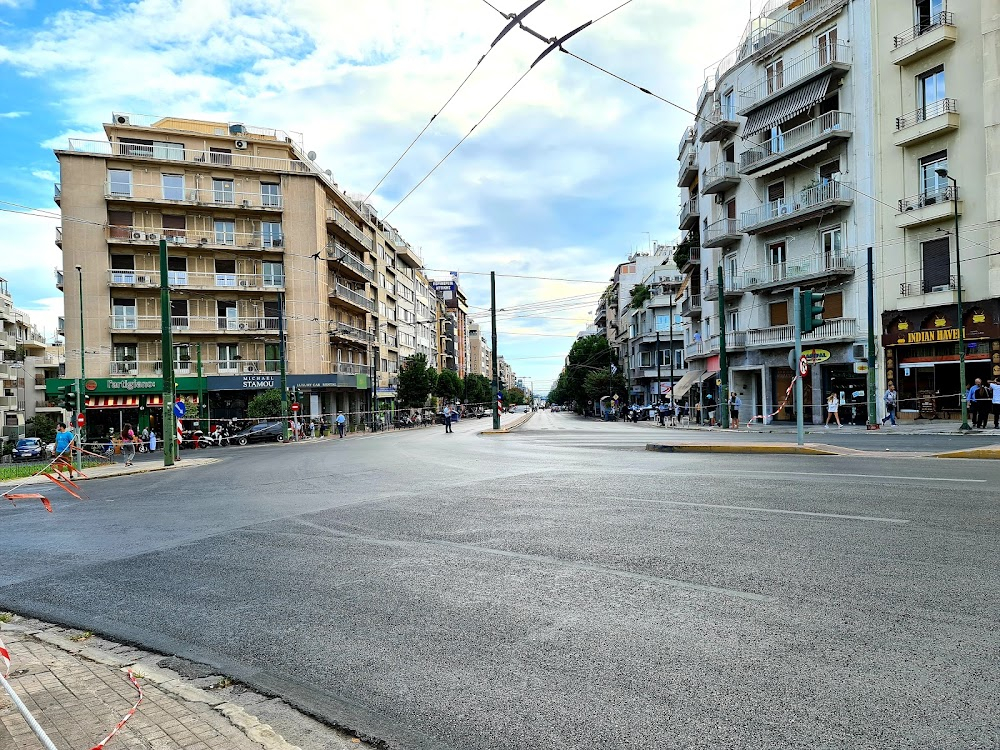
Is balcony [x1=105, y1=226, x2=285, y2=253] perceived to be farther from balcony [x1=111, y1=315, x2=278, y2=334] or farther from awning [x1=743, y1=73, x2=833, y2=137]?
awning [x1=743, y1=73, x2=833, y2=137]

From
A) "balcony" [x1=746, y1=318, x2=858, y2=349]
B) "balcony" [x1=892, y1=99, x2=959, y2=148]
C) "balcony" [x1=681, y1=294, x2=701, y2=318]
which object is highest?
"balcony" [x1=892, y1=99, x2=959, y2=148]

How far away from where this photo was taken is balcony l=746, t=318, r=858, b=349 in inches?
1288

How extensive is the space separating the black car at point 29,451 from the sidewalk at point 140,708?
44.5 meters

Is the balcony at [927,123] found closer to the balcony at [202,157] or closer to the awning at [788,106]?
the awning at [788,106]

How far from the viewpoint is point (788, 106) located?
3516 cm

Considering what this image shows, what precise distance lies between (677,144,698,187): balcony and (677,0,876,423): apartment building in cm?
231

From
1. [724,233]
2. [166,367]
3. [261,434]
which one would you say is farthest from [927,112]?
[261,434]

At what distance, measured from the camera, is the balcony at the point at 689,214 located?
157 ft

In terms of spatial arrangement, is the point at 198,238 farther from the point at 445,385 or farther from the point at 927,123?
the point at 445,385

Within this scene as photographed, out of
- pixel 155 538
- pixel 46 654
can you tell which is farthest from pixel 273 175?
pixel 46 654

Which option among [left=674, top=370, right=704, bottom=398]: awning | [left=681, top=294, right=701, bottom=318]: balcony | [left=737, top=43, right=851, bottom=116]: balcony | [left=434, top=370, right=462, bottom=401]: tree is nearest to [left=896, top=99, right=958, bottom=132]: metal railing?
[left=737, top=43, right=851, bottom=116]: balcony

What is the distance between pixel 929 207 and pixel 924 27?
8122 mm

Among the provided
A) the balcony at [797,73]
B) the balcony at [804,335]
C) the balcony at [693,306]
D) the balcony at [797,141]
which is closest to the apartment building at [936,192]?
the balcony at [797,141]

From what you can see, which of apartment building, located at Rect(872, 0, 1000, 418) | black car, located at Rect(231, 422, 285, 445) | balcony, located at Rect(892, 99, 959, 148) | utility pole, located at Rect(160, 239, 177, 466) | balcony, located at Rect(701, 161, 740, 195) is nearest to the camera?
utility pole, located at Rect(160, 239, 177, 466)
